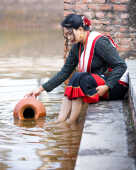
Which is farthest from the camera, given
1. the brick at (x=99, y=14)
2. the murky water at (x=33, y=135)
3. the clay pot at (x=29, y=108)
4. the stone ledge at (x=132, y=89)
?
the brick at (x=99, y=14)

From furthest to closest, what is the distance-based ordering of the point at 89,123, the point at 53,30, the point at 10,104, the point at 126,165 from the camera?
the point at 53,30
the point at 10,104
the point at 89,123
the point at 126,165

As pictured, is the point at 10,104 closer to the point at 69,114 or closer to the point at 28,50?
the point at 69,114

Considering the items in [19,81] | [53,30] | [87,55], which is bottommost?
[53,30]

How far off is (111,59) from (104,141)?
1.53m

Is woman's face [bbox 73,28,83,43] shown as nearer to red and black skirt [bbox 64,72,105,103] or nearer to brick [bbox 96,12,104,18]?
red and black skirt [bbox 64,72,105,103]

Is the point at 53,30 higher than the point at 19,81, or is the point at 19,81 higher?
the point at 19,81

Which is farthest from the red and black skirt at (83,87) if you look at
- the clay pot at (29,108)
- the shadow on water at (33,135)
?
the clay pot at (29,108)

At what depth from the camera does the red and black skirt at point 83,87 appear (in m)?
5.07

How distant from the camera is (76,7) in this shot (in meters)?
7.45

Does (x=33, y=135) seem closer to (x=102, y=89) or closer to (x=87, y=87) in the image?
(x=87, y=87)

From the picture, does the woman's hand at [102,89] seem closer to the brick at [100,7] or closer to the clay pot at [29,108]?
the clay pot at [29,108]

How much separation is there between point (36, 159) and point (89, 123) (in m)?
0.63

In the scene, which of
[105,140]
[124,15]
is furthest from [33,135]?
[124,15]

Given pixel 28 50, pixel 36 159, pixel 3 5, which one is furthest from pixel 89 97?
pixel 3 5
